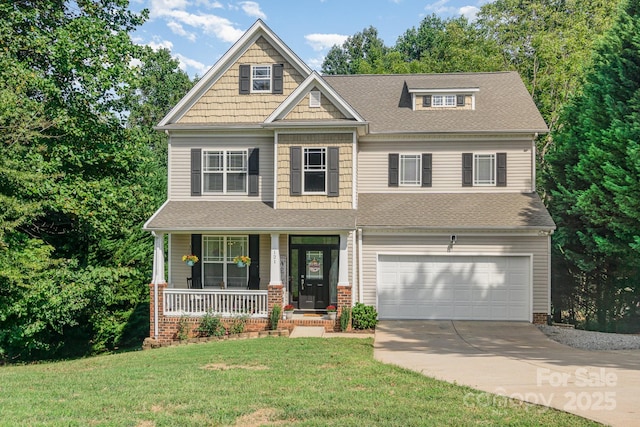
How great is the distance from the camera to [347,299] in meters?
14.8

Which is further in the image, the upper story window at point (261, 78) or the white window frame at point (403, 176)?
the white window frame at point (403, 176)

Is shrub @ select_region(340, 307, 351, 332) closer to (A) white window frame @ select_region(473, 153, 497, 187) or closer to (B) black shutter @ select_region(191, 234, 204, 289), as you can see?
(B) black shutter @ select_region(191, 234, 204, 289)

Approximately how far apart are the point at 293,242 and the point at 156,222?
4.22 meters

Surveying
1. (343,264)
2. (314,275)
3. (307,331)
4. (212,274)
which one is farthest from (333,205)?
(212,274)

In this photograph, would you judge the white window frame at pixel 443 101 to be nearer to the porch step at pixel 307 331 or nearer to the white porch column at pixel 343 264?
the white porch column at pixel 343 264

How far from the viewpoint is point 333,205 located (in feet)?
53.2

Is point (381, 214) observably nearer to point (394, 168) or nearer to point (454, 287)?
point (394, 168)

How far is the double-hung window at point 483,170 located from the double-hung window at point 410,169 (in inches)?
71.4

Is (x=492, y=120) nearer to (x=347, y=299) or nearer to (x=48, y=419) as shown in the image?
(x=347, y=299)

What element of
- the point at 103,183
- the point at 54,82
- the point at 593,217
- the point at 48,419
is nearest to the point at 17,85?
the point at 54,82

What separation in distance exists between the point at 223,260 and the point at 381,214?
17.2 feet

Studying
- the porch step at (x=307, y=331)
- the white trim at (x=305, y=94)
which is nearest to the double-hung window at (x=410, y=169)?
the white trim at (x=305, y=94)

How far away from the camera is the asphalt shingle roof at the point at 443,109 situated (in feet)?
56.7

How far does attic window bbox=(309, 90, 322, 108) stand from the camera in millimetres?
15977
